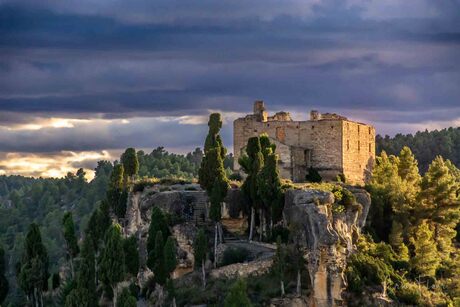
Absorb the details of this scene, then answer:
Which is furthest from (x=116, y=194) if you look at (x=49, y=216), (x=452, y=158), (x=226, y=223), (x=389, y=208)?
(x=49, y=216)

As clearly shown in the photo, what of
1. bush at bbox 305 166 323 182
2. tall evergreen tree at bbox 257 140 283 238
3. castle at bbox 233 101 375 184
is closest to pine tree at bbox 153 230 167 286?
tall evergreen tree at bbox 257 140 283 238

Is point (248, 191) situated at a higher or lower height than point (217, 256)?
higher

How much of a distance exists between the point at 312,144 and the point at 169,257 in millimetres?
17862

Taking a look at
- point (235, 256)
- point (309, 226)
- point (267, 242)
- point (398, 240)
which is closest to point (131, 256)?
point (235, 256)

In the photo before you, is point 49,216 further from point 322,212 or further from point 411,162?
point 322,212

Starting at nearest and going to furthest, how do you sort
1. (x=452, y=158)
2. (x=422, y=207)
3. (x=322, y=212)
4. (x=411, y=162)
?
1. (x=322, y=212)
2. (x=422, y=207)
3. (x=411, y=162)
4. (x=452, y=158)

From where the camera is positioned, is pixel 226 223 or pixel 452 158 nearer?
pixel 226 223

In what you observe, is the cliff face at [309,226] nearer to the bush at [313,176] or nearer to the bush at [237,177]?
the bush at [237,177]

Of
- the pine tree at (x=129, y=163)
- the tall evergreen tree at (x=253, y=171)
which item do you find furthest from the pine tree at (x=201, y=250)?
the pine tree at (x=129, y=163)

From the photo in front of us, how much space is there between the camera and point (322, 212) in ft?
152

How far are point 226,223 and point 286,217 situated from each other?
5.27 metres

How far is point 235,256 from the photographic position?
4875 centimetres

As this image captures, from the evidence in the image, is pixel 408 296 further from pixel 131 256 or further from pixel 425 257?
pixel 131 256

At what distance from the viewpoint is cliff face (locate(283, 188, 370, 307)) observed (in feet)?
149
